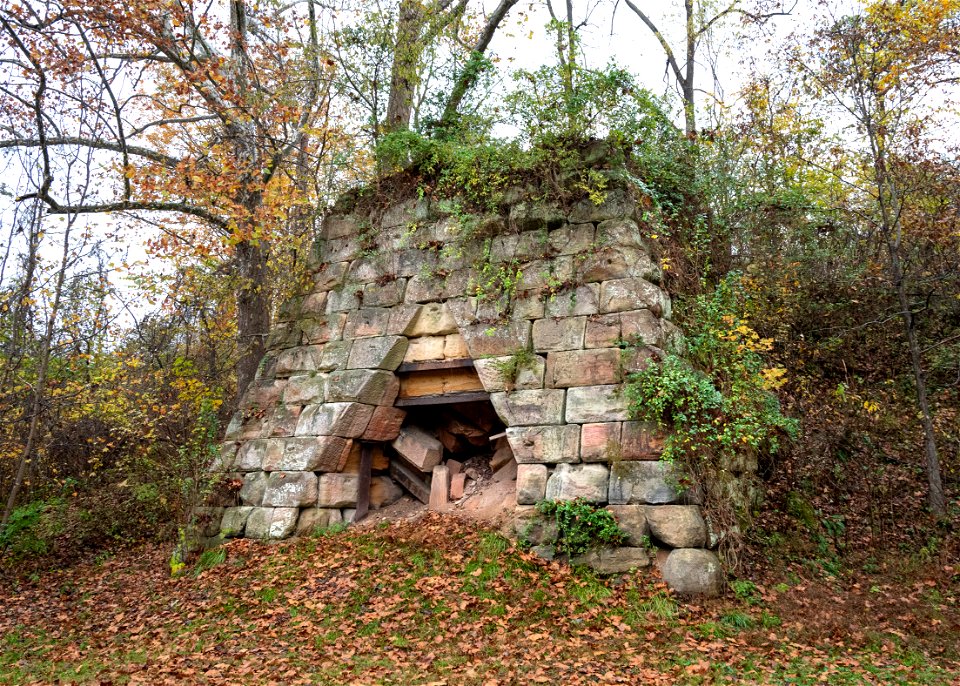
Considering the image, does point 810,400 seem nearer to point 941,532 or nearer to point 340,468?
point 941,532

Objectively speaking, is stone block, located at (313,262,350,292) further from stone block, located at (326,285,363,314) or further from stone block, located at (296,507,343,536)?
stone block, located at (296,507,343,536)

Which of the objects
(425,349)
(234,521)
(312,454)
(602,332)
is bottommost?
(234,521)

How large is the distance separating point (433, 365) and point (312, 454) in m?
1.73

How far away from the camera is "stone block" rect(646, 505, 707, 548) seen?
6.17 m

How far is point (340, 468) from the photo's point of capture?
8367mm

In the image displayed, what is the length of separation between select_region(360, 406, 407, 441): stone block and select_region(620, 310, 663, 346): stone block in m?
3.01

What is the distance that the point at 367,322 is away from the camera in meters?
8.62

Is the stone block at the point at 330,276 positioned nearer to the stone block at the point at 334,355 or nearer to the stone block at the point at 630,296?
the stone block at the point at 334,355

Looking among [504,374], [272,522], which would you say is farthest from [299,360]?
[504,374]

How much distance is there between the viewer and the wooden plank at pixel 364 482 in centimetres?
841

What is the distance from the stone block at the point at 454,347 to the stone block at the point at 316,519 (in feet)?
7.24

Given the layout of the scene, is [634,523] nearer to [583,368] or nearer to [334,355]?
[583,368]

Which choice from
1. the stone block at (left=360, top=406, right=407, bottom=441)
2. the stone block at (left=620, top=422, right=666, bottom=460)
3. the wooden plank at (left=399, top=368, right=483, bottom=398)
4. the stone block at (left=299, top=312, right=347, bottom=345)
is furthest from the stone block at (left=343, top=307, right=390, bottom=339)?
the stone block at (left=620, top=422, right=666, bottom=460)

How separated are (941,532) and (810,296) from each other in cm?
377
